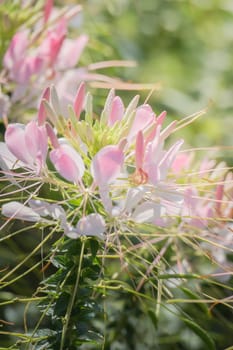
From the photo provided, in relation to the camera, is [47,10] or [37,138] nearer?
[37,138]

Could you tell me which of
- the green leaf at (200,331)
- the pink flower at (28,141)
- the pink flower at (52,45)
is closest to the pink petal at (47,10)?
the pink flower at (52,45)

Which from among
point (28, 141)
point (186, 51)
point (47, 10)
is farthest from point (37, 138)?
point (186, 51)

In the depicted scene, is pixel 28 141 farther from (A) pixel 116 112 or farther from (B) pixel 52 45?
(B) pixel 52 45

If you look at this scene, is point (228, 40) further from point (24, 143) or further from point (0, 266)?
point (24, 143)

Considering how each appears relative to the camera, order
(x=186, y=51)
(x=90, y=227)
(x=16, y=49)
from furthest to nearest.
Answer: (x=186, y=51) → (x=16, y=49) → (x=90, y=227)

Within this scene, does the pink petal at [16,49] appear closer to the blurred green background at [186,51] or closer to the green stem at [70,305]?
the green stem at [70,305]

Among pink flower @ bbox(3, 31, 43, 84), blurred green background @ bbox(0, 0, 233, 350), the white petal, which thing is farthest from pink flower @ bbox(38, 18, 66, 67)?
the white petal

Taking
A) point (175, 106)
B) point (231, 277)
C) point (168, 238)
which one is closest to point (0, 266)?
point (168, 238)
